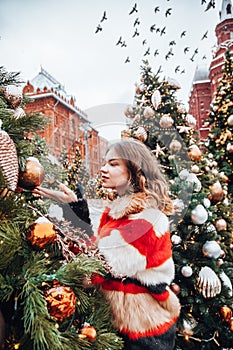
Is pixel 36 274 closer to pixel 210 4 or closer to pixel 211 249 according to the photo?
pixel 211 249

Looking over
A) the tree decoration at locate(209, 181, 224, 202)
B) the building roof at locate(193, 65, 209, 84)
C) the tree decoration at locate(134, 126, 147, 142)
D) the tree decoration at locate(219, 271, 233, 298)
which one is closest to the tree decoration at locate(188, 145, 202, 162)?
the tree decoration at locate(209, 181, 224, 202)

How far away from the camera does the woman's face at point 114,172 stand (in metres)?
0.96

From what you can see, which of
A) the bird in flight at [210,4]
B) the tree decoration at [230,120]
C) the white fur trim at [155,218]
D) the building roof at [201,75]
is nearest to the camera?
the white fur trim at [155,218]

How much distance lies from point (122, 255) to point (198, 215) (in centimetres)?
118

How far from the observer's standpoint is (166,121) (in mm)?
2268

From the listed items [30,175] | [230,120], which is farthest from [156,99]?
[30,175]

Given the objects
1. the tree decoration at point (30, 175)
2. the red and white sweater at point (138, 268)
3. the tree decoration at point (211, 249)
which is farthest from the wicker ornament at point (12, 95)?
the tree decoration at point (211, 249)

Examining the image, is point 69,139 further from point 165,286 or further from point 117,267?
point 165,286

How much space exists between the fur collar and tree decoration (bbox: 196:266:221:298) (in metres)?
1.04

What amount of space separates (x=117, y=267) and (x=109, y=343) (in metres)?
0.20

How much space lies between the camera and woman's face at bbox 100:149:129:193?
96 cm

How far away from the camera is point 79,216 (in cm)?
91

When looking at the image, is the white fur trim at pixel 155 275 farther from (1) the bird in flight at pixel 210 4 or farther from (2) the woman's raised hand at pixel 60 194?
(1) the bird in flight at pixel 210 4

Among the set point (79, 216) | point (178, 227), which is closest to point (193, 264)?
point (178, 227)
